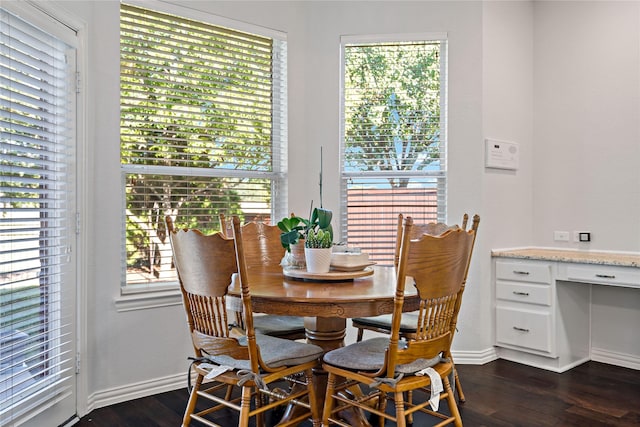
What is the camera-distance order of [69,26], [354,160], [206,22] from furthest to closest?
[354,160]
[206,22]
[69,26]

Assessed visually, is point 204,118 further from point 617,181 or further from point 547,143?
point 617,181

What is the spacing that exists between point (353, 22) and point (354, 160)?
3.41ft

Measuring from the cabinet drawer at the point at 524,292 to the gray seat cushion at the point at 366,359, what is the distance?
1664 millimetres

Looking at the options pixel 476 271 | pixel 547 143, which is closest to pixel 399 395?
pixel 476 271

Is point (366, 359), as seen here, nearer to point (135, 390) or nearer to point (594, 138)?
point (135, 390)

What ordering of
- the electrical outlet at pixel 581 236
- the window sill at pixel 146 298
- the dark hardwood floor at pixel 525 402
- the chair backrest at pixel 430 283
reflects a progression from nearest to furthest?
the chair backrest at pixel 430 283 < the dark hardwood floor at pixel 525 402 < the window sill at pixel 146 298 < the electrical outlet at pixel 581 236

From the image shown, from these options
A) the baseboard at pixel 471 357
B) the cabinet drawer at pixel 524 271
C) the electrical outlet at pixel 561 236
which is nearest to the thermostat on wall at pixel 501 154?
the electrical outlet at pixel 561 236

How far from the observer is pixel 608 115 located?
12.7 feet

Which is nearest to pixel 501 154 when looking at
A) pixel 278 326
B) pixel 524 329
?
pixel 524 329

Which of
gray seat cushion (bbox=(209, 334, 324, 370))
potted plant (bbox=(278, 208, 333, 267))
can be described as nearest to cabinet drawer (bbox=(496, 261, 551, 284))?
potted plant (bbox=(278, 208, 333, 267))

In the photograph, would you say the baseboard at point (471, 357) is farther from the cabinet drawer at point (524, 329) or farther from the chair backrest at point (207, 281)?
the chair backrest at point (207, 281)

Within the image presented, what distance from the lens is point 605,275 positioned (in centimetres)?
338

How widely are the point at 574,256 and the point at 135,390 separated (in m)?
3.02

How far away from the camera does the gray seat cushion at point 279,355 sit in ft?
7.23
